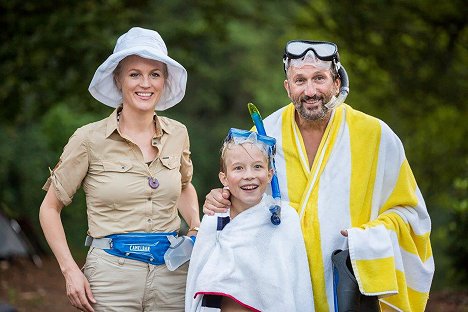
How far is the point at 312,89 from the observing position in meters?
5.16

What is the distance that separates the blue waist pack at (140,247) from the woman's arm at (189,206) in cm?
39

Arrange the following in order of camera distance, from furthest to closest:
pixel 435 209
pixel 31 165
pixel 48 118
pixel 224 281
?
1. pixel 435 209
2. pixel 48 118
3. pixel 31 165
4. pixel 224 281

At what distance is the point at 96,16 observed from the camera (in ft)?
39.4

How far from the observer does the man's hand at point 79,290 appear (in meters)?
4.96

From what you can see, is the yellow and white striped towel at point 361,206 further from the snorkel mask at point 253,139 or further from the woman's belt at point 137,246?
the woman's belt at point 137,246

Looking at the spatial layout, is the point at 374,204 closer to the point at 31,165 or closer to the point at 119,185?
the point at 119,185

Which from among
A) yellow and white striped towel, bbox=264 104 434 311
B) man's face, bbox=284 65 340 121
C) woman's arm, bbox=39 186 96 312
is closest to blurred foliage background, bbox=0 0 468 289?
yellow and white striped towel, bbox=264 104 434 311

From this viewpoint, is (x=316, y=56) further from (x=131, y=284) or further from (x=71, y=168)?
(x=131, y=284)

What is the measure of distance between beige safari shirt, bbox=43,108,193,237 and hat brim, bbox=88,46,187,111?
213 mm

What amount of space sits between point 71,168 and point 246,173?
809 mm

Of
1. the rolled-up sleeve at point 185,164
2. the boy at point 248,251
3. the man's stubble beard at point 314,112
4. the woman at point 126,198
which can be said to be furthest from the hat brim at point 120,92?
the man's stubble beard at point 314,112

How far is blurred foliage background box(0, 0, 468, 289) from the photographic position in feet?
38.4

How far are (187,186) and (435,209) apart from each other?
11.3 metres

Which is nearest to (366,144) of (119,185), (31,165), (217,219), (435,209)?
(217,219)
